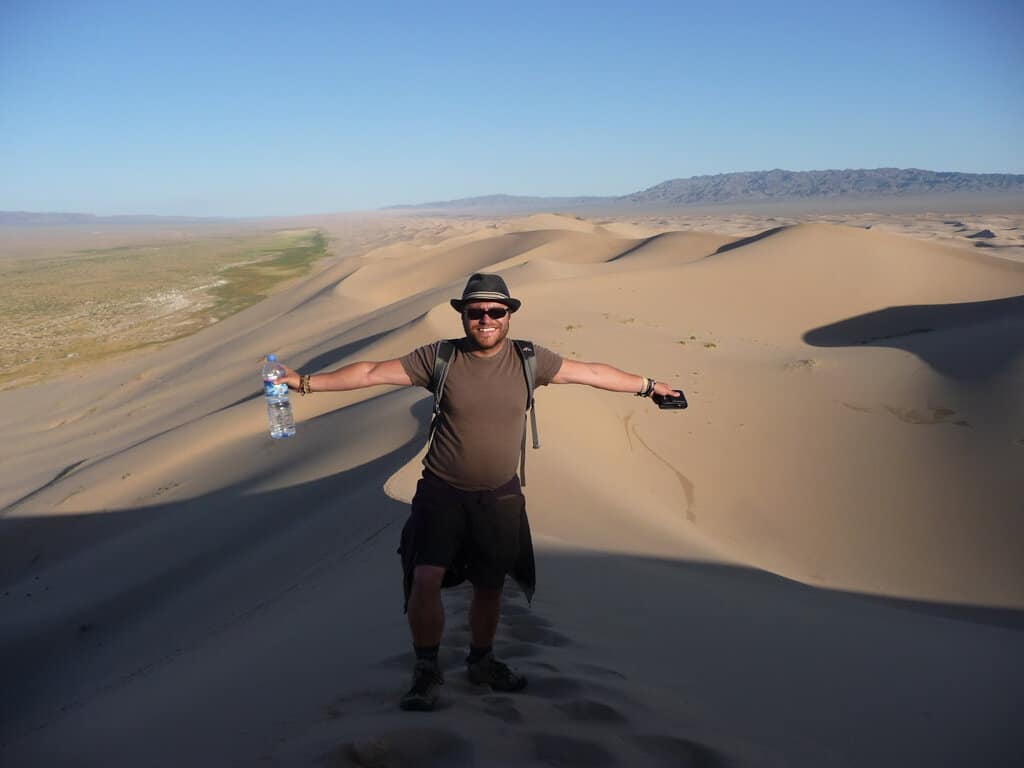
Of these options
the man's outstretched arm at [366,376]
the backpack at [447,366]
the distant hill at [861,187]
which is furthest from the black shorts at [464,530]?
the distant hill at [861,187]

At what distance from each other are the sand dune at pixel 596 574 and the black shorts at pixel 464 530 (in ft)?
1.67

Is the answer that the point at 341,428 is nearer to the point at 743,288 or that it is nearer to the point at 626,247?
the point at 743,288

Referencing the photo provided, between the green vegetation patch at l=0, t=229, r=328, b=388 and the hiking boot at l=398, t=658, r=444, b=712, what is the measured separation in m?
25.4

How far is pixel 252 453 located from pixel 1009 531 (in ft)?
30.3

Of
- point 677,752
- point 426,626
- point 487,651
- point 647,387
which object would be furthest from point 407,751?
point 647,387

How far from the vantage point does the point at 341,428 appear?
947 centimetres

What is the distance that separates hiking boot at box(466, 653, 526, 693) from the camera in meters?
2.82

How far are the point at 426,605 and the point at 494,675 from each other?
0.43 meters

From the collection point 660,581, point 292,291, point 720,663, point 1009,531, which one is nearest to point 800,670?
point 720,663

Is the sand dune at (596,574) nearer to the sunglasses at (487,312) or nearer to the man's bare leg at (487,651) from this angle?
the man's bare leg at (487,651)

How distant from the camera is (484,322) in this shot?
2.76 meters

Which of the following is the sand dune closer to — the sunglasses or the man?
the man

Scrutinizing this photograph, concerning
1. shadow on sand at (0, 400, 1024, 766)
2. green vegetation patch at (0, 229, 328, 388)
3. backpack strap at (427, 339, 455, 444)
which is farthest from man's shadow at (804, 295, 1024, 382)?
green vegetation patch at (0, 229, 328, 388)

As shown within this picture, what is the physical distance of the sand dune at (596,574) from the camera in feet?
9.10
